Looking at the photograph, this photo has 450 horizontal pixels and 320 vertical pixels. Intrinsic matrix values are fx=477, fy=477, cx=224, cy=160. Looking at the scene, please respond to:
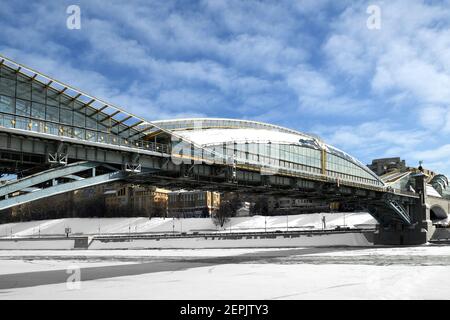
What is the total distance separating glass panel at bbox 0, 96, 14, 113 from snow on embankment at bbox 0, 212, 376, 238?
99.5m

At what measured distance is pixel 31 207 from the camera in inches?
7274

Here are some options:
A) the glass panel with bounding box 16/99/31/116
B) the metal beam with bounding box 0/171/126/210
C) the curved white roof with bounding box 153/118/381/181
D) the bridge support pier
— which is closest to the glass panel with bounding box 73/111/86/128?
the glass panel with bounding box 16/99/31/116

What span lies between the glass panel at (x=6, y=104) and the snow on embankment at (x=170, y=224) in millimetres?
99547

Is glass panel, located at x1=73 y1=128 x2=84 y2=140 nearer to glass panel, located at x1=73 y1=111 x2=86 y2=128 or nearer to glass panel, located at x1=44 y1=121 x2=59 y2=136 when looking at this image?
glass panel, located at x1=73 y1=111 x2=86 y2=128

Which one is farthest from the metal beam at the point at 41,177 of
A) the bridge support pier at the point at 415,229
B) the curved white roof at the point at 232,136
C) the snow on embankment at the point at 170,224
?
the snow on embankment at the point at 170,224

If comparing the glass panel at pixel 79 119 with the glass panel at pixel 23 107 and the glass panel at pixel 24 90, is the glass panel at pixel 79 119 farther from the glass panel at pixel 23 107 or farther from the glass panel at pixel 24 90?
the glass panel at pixel 24 90

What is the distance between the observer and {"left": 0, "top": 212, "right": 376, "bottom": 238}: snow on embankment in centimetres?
13012

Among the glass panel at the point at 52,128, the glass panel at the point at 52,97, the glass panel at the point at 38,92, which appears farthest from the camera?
the glass panel at the point at 52,97

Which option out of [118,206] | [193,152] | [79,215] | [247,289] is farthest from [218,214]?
[247,289]

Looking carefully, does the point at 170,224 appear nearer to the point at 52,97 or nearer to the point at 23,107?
the point at 52,97

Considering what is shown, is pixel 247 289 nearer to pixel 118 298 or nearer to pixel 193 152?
pixel 118 298

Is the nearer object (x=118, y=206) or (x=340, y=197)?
(x=340, y=197)

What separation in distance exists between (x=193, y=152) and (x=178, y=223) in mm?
104885

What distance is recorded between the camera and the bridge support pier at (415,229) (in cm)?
7938
